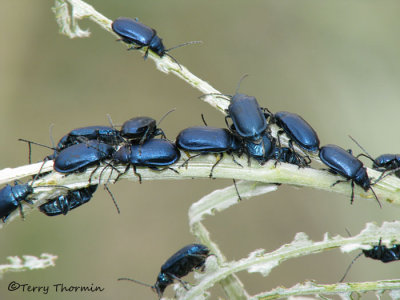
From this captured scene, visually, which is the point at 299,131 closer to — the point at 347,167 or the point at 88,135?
the point at 347,167

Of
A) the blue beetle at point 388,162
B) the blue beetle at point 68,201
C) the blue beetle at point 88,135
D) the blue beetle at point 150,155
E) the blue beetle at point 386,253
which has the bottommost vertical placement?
the blue beetle at point 386,253

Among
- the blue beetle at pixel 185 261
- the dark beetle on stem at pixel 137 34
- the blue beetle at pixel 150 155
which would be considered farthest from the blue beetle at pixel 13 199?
the dark beetle on stem at pixel 137 34

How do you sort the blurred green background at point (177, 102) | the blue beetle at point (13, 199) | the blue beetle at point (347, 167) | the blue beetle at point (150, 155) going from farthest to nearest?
1. the blurred green background at point (177, 102)
2. the blue beetle at point (13, 199)
3. the blue beetle at point (150, 155)
4. the blue beetle at point (347, 167)

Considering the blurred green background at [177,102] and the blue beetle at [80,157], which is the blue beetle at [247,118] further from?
the blurred green background at [177,102]

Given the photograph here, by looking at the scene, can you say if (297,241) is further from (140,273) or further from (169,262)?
(140,273)

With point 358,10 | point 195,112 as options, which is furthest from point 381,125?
point 195,112

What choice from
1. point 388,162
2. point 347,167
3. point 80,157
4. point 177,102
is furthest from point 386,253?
point 177,102
